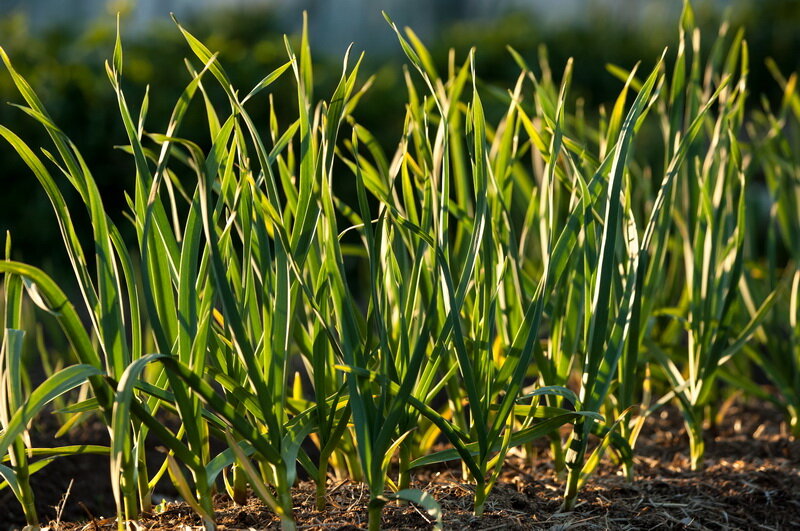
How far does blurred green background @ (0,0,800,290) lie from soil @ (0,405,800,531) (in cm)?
89

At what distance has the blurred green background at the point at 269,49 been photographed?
3.80 meters

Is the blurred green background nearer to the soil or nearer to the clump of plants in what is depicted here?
the clump of plants

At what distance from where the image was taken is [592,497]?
4.58 feet

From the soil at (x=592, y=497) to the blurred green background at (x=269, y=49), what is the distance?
0.89 m

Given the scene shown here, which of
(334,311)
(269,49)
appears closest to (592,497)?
(334,311)

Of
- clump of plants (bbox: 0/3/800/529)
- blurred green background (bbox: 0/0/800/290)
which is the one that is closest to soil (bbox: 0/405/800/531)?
clump of plants (bbox: 0/3/800/529)

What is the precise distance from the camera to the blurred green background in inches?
149

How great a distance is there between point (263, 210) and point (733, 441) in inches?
51.0

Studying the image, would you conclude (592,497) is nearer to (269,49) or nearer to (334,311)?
(334,311)

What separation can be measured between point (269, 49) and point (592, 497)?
374cm

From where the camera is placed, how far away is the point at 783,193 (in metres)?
1.98

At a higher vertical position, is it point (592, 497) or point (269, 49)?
point (269, 49)

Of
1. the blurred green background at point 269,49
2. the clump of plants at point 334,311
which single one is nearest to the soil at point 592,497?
the clump of plants at point 334,311

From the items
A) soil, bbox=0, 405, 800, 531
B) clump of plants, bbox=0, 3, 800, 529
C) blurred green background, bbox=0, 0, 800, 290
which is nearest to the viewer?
clump of plants, bbox=0, 3, 800, 529
